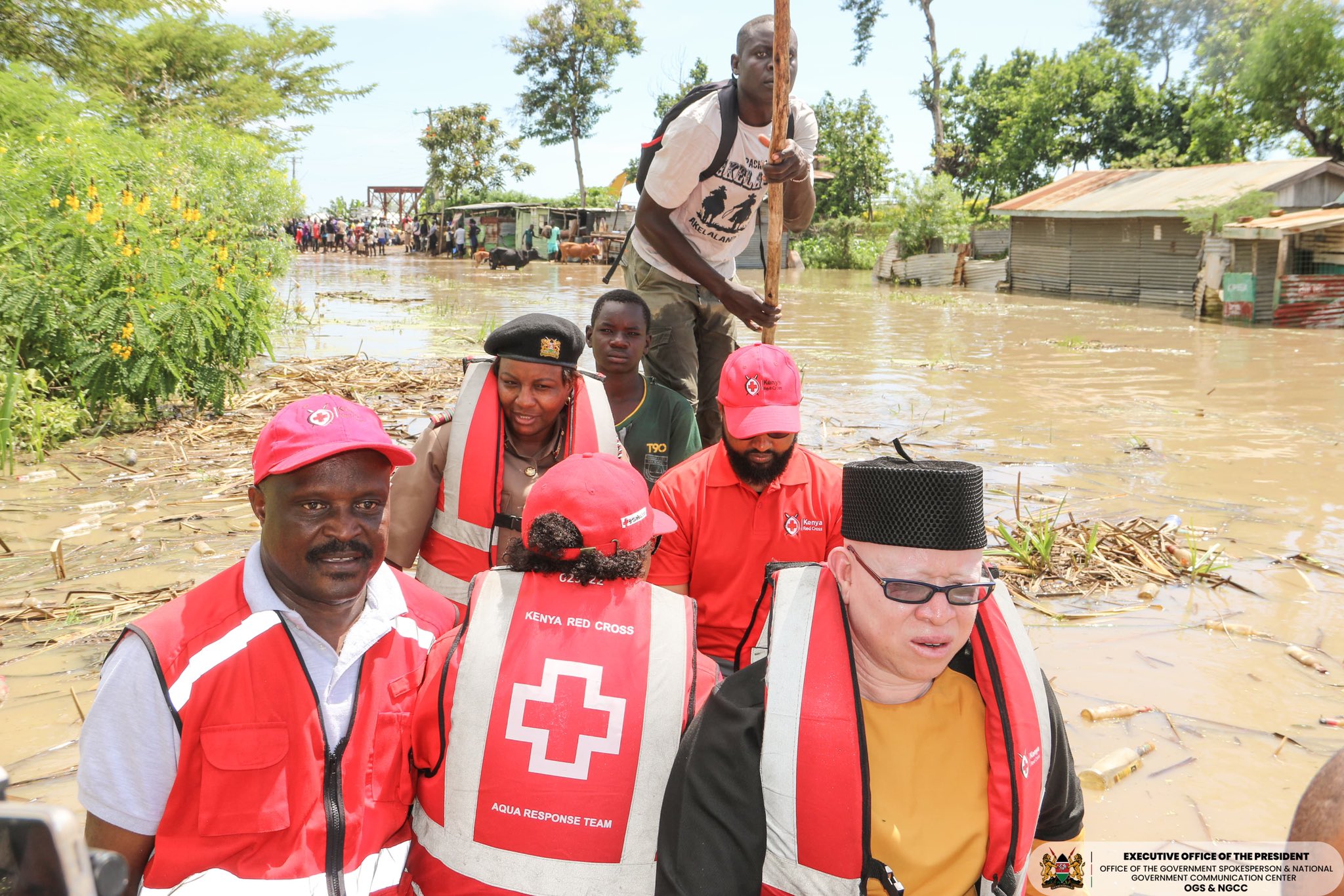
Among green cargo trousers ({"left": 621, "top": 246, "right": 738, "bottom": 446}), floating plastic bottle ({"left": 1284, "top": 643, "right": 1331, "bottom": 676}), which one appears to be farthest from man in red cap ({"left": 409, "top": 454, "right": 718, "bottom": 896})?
floating plastic bottle ({"left": 1284, "top": 643, "right": 1331, "bottom": 676})

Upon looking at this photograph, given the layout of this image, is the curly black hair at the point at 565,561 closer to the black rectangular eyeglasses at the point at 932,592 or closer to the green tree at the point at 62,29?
the black rectangular eyeglasses at the point at 932,592

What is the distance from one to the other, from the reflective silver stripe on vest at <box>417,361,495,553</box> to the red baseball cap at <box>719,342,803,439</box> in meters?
0.88

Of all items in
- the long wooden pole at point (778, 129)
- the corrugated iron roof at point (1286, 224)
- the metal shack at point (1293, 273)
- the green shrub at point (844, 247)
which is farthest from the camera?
the green shrub at point (844, 247)

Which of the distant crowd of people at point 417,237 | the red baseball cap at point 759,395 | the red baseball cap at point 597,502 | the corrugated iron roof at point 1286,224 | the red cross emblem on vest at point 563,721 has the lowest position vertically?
the red cross emblem on vest at point 563,721

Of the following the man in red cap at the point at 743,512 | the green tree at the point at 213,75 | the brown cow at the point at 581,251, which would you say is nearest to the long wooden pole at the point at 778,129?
the man in red cap at the point at 743,512

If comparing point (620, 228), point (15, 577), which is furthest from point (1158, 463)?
point (620, 228)

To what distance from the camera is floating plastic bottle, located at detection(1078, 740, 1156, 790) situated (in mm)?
3516

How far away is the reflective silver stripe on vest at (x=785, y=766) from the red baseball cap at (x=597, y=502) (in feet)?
1.71

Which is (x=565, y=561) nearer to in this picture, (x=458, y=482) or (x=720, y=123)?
(x=458, y=482)

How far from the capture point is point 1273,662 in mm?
4480

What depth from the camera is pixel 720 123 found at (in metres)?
4.65

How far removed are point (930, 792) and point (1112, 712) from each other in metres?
2.30

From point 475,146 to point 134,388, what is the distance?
158ft

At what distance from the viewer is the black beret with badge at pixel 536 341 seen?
363 centimetres
